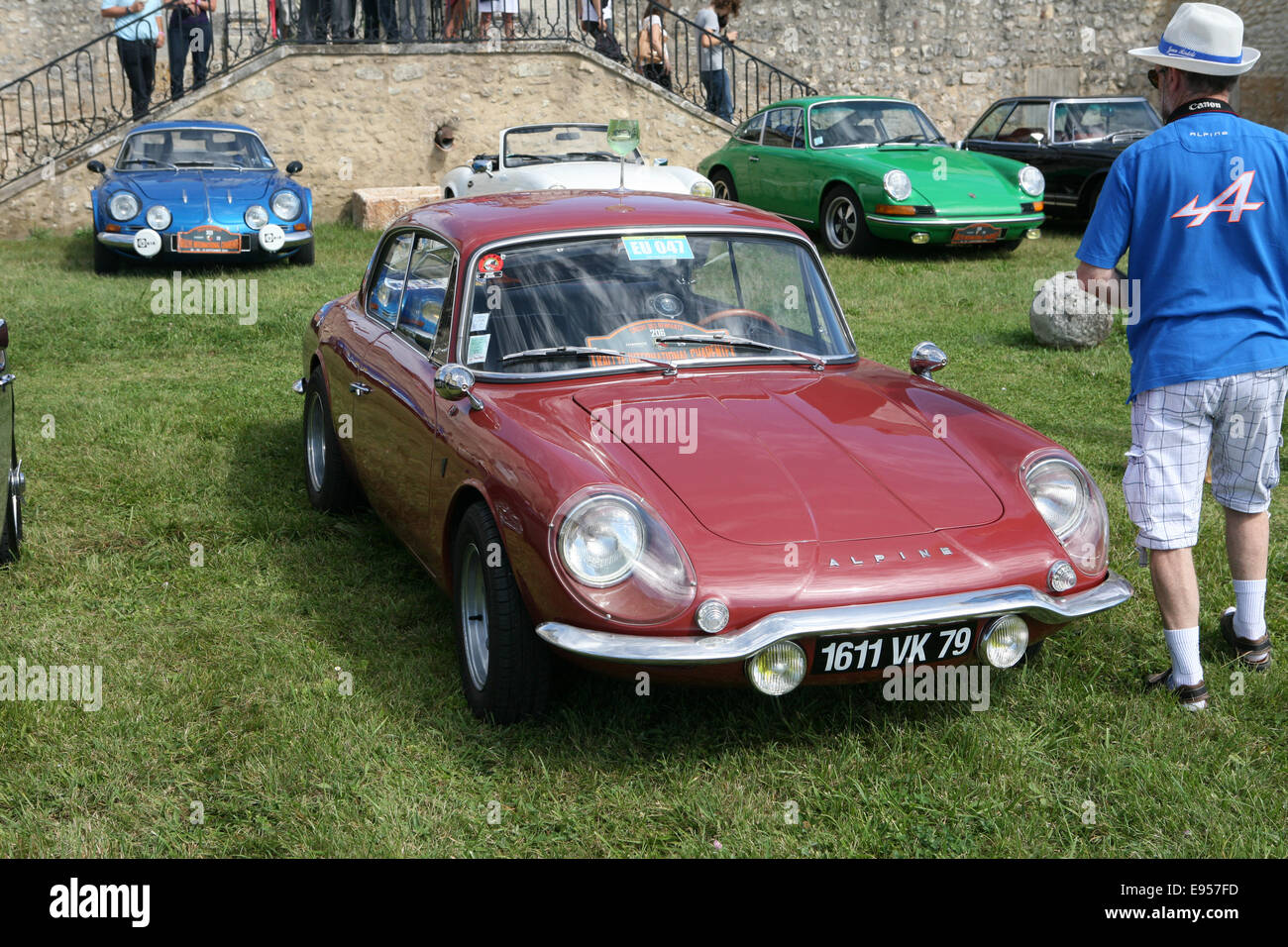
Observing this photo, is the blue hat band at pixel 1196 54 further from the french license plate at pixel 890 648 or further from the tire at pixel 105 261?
the tire at pixel 105 261

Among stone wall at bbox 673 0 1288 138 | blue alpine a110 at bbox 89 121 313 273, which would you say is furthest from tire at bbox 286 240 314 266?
stone wall at bbox 673 0 1288 138

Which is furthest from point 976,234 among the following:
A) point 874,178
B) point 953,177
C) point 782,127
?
point 782,127

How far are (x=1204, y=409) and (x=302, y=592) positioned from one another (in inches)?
128

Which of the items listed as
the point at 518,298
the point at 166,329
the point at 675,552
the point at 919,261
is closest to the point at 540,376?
the point at 518,298

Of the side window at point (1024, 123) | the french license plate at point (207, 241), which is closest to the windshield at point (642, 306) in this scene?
the french license plate at point (207, 241)

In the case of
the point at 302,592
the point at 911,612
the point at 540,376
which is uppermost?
the point at 540,376

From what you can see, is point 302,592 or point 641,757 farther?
Answer: point 302,592

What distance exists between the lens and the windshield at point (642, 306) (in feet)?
14.2

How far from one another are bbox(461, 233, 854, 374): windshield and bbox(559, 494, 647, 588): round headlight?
0.95 metres

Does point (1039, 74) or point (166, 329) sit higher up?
point (1039, 74)

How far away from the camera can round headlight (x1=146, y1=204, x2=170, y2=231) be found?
38.7 ft

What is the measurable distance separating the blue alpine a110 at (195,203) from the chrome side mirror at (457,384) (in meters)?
8.54
